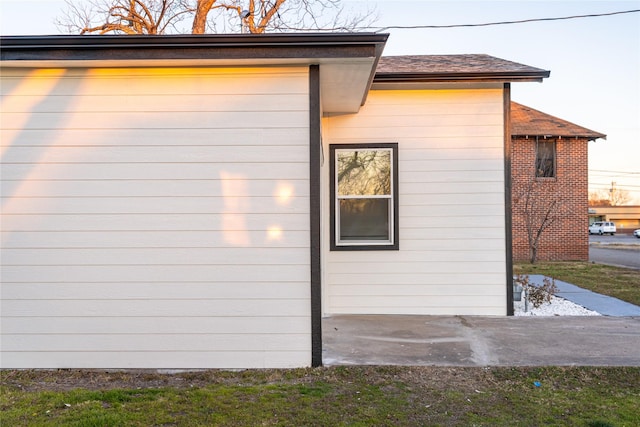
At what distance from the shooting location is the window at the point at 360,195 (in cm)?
653

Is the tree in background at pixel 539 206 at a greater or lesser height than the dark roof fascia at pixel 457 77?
lesser

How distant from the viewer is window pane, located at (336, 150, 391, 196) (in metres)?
6.55

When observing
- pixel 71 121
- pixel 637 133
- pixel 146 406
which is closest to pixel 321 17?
pixel 71 121

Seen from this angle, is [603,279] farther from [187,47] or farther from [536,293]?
[187,47]

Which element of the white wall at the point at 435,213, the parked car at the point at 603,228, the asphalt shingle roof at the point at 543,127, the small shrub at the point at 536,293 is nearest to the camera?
the white wall at the point at 435,213

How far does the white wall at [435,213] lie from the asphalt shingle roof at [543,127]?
10.00 m

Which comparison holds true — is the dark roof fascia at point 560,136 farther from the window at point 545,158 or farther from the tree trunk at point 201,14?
the tree trunk at point 201,14

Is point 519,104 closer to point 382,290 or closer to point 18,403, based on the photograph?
point 382,290

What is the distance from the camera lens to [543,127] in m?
15.7

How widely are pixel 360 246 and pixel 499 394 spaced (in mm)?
3288

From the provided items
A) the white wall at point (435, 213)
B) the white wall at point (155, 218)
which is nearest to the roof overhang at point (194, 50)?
the white wall at point (155, 218)

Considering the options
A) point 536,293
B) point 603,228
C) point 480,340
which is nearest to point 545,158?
point 536,293

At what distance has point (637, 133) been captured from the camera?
94.3ft

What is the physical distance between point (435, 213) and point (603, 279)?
6.22m
